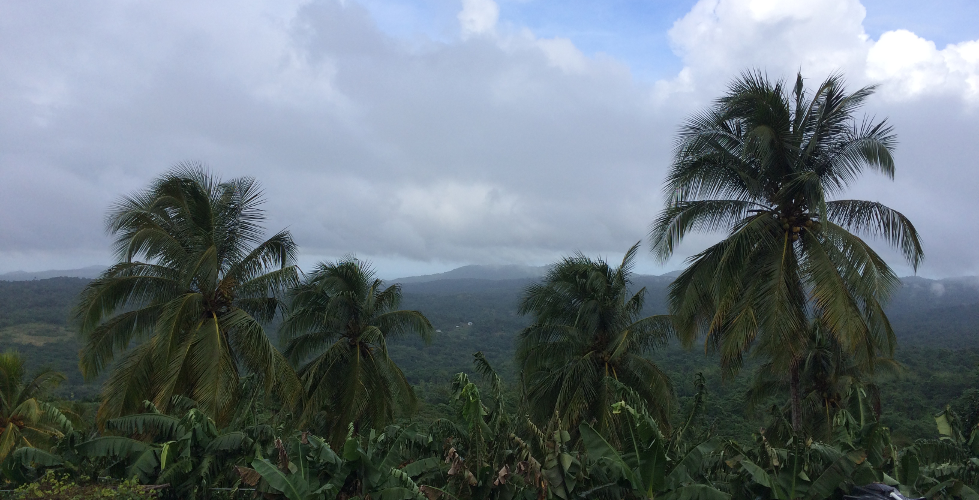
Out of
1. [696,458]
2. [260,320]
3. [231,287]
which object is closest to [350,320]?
[260,320]

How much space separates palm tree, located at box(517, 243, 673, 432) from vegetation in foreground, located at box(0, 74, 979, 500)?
6 centimetres

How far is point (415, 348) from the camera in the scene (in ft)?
269

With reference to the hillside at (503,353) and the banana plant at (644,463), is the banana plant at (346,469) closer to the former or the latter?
the banana plant at (644,463)

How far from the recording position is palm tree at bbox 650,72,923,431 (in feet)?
30.7

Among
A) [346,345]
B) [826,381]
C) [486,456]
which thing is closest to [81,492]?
[486,456]

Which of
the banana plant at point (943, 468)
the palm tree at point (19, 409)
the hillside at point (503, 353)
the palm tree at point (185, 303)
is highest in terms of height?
the palm tree at point (185, 303)

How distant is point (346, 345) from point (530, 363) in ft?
17.3

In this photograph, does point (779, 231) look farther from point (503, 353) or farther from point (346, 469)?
point (503, 353)

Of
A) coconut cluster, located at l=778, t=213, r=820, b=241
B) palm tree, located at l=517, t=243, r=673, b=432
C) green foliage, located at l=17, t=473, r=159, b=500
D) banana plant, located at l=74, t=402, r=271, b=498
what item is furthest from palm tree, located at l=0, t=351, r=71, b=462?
coconut cluster, located at l=778, t=213, r=820, b=241

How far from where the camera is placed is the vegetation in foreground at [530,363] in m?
6.90

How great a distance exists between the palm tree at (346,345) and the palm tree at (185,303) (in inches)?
89.1

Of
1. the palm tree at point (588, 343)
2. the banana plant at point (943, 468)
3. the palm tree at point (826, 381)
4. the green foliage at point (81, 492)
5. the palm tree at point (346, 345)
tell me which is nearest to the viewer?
the green foliage at point (81, 492)

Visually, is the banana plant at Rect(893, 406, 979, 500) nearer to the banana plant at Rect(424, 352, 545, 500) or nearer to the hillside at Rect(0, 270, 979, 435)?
the hillside at Rect(0, 270, 979, 435)

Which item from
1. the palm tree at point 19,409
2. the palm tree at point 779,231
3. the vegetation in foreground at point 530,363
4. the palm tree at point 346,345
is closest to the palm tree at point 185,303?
the vegetation in foreground at point 530,363
